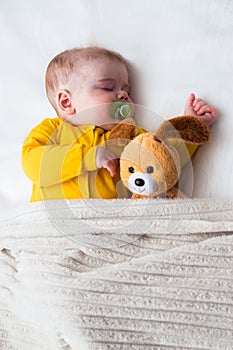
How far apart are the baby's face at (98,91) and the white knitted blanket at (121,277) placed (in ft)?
0.80

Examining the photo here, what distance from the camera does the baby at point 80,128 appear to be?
1109mm

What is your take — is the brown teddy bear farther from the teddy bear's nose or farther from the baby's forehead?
the baby's forehead

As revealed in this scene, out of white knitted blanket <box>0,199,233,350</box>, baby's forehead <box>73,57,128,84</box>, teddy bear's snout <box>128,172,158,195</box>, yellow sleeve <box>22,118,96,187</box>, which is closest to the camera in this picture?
white knitted blanket <box>0,199,233,350</box>

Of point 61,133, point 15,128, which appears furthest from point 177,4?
point 15,128

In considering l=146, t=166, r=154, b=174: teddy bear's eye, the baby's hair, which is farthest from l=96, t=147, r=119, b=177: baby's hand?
the baby's hair

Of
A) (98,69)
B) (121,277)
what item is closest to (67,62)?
(98,69)

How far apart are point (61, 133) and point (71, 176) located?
0.44ft

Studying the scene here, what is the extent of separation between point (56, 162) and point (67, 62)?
27 centimetres

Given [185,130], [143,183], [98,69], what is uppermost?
[98,69]

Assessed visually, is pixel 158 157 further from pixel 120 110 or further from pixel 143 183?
pixel 120 110

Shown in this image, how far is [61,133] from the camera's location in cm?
120

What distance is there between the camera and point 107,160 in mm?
1085

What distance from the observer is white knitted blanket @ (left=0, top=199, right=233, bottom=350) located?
88 centimetres

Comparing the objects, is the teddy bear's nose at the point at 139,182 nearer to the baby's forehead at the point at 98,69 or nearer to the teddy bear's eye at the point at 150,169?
the teddy bear's eye at the point at 150,169
